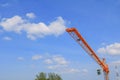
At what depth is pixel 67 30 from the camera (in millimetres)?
91500

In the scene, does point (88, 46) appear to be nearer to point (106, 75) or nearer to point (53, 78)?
point (106, 75)

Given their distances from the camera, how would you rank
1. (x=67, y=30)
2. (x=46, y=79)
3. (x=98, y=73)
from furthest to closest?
(x=46, y=79), (x=98, y=73), (x=67, y=30)

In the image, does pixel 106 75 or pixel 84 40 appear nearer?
pixel 84 40

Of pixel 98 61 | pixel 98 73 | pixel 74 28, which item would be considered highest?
pixel 74 28

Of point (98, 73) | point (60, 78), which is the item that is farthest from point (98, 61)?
point (60, 78)

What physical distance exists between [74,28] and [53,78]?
62776 millimetres

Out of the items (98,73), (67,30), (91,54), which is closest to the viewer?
(67,30)

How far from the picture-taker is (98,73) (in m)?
98.9

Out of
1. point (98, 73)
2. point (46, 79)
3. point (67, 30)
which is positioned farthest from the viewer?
point (46, 79)

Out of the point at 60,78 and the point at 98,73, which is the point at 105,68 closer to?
the point at 98,73

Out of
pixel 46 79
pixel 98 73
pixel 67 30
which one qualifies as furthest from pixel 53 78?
pixel 67 30

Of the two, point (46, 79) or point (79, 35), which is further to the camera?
point (46, 79)

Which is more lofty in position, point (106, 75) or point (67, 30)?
point (67, 30)

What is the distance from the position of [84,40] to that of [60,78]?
56.8 m
